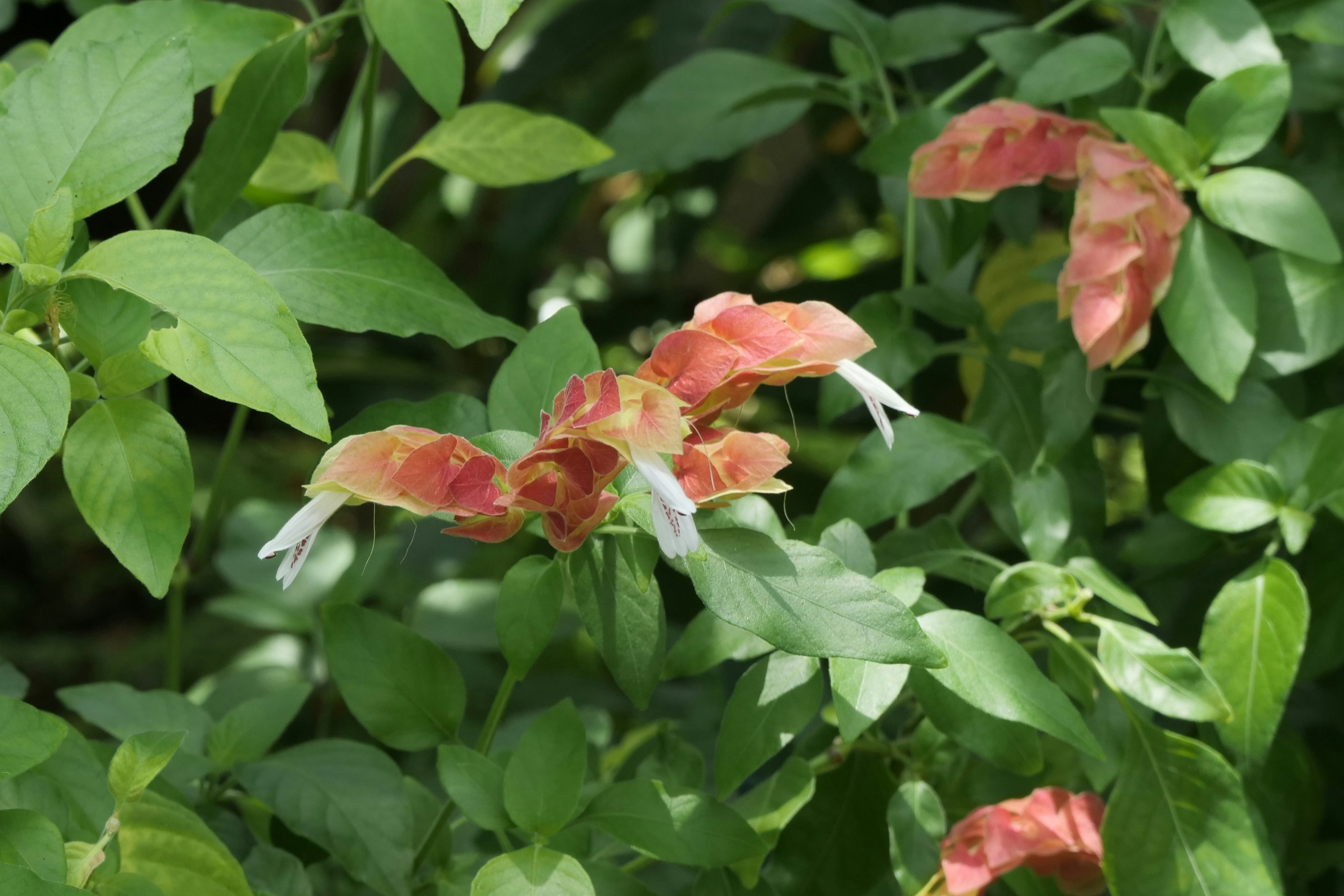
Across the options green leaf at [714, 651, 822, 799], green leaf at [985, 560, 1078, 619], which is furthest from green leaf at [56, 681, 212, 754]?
green leaf at [985, 560, 1078, 619]

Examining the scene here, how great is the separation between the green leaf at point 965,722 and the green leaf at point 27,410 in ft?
0.96

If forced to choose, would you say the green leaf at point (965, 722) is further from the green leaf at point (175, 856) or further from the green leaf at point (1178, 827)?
the green leaf at point (175, 856)

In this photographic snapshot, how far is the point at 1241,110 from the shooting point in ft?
1.75

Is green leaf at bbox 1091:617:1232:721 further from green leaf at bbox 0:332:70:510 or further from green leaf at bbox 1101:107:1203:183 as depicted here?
green leaf at bbox 0:332:70:510

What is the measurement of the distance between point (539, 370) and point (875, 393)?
0.13 m

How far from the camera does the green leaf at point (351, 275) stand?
422mm

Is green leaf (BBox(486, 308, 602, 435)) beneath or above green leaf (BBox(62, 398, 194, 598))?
beneath

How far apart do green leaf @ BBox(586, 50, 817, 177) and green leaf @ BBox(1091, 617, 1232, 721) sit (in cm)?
34

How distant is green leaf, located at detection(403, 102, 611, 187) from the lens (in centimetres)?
56

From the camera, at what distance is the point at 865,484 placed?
505 millimetres

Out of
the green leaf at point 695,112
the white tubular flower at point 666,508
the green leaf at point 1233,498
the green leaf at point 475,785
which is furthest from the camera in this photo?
the green leaf at point 695,112

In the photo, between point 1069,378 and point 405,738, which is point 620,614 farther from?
point 1069,378

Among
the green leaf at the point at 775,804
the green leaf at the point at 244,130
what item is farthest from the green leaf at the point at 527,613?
the green leaf at the point at 244,130

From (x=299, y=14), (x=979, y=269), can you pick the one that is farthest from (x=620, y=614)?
(x=299, y=14)
